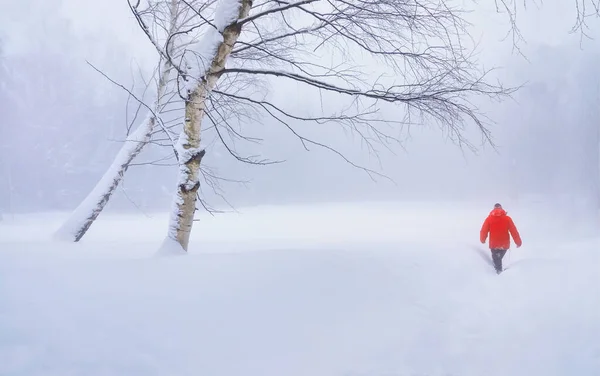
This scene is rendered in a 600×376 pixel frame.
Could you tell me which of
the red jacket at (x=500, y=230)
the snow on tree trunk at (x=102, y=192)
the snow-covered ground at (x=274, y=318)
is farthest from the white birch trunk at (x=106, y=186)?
the red jacket at (x=500, y=230)

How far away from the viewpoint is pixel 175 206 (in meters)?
3.47

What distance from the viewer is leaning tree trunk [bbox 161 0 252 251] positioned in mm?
3305

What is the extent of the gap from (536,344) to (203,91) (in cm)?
296

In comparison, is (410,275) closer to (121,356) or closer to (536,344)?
(536,344)

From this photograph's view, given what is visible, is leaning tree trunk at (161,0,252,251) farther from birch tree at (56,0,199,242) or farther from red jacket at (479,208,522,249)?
red jacket at (479,208,522,249)

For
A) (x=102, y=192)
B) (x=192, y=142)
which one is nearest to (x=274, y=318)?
(x=192, y=142)

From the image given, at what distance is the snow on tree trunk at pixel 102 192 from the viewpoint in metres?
4.71

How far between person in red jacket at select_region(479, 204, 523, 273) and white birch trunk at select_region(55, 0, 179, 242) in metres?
4.27

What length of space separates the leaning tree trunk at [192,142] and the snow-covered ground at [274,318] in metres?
0.38

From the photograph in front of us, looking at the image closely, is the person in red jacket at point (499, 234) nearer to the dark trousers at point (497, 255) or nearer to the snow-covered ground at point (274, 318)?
the dark trousers at point (497, 255)

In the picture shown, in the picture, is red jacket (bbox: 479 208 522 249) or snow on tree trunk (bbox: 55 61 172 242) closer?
snow on tree trunk (bbox: 55 61 172 242)

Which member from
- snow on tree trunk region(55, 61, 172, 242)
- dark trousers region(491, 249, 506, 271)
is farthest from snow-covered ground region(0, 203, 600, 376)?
dark trousers region(491, 249, 506, 271)

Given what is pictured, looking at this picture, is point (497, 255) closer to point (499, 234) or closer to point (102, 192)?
point (499, 234)

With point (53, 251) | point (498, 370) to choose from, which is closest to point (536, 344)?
point (498, 370)
